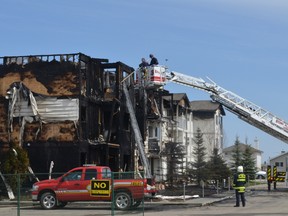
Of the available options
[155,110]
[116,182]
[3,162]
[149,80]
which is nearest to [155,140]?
[155,110]

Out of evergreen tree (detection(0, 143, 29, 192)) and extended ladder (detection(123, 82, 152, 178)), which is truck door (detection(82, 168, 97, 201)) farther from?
extended ladder (detection(123, 82, 152, 178))

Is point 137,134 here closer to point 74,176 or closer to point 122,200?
point 74,176

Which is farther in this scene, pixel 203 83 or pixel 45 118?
pixel 203 83

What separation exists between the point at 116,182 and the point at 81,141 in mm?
17944

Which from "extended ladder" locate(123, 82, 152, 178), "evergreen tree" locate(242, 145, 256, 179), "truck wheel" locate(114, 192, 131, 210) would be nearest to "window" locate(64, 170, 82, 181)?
"truck wheel" locate(114, 192, 131, 210)

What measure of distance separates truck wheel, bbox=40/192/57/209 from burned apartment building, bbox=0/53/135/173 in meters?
12.7

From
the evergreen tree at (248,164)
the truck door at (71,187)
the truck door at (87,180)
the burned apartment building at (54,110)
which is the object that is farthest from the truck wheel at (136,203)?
the evergreen tree at (248,164)

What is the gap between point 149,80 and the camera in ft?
139

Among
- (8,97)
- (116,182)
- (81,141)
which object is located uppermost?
(8,97)

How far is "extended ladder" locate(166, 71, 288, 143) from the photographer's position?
1651 inches

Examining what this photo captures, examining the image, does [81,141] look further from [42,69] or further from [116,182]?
[116,182]

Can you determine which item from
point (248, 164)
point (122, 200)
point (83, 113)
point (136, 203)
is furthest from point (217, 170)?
point (122, 200)

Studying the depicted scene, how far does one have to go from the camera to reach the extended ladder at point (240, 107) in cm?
4194

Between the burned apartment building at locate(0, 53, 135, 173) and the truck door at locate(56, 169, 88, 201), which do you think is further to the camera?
the burned apartment building at locate(0, 53, 135, 173)
